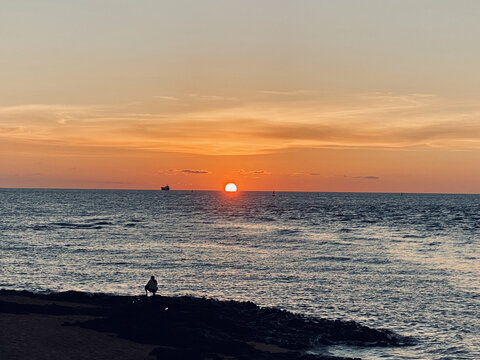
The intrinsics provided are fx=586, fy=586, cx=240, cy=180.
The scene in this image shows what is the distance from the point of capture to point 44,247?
64.7m

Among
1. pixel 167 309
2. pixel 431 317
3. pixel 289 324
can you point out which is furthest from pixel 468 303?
pixel 167 309

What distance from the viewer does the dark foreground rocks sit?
25.0 meters

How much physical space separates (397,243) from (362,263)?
70.7 ft

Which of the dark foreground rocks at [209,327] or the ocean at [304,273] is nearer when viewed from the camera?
the dark foreground rocks at [209,327]

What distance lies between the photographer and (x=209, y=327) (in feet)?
91.3

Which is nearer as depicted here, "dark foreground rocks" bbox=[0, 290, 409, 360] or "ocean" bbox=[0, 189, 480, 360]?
"dark foreground rocks" bbox=[0, 290, 409, 360]

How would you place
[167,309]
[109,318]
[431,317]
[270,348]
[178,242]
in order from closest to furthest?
[270,348] → [109,318] → [167,309] → [431,317] → [178,242]

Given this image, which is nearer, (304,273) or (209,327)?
(209,327)

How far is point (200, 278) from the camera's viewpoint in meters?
45.5

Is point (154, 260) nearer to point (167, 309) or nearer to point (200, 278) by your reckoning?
point (200, 278)

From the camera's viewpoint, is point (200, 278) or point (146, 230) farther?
point (146, 230)

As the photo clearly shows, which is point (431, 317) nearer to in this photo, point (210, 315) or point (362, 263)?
point (210, 315)

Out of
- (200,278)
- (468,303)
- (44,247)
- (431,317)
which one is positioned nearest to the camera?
(431,317)

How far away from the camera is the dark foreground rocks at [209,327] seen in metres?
25.0
